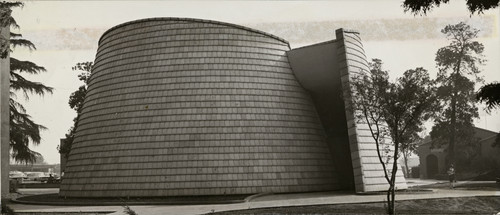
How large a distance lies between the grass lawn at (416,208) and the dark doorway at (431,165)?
37437mm

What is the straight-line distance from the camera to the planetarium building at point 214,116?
22562 millimetres

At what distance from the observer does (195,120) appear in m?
23.1

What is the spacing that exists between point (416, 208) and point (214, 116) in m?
9.86

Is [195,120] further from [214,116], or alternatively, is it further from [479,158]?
[479,158]

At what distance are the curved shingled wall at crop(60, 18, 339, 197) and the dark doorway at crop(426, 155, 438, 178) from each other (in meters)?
35.9

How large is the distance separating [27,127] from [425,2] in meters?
26.3

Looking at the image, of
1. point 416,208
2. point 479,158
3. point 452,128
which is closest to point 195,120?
point 416,208

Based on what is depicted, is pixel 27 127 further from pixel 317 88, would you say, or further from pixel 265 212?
pixel 265 212

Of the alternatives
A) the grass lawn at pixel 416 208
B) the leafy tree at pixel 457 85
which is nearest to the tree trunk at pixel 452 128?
the leafy tree at pixel 457 85

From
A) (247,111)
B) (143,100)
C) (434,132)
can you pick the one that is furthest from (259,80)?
(434,132)

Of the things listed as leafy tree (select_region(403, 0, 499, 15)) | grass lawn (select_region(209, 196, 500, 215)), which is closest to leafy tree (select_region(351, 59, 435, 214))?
grass lawn (select_region(209, 196, 500, 215))

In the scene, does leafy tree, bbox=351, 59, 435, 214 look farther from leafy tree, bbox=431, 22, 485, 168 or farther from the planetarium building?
leafy tree, bbox=431, 22, 485, 168

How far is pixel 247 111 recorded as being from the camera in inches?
930

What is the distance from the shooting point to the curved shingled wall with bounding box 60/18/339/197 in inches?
886
